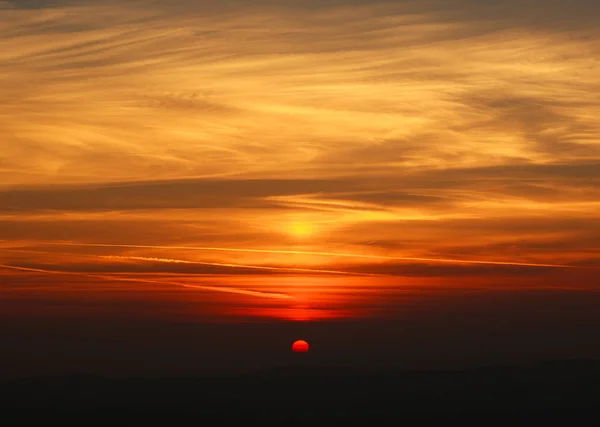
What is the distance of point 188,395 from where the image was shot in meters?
182

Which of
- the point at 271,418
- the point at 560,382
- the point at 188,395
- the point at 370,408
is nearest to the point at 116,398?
the point at 188,395

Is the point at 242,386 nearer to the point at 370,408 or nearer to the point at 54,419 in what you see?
the point at 370,408

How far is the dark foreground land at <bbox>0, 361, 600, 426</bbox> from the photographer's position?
16743cm

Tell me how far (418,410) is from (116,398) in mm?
54007

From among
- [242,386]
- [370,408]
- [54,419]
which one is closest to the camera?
[54,419]

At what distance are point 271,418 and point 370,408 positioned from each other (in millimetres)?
18240

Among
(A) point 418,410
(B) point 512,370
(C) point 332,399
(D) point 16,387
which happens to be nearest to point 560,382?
(B) point 512,370

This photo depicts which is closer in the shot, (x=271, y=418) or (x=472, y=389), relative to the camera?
(x=271, y=418)

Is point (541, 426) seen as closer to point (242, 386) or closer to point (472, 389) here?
point (472, 389)

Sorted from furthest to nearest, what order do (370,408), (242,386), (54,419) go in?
(242,386) → (370,408) → (54,419)

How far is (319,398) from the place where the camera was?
7052 inches

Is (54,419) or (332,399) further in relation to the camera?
(332,399)

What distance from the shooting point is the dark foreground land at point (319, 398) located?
167 metres

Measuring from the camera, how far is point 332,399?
17962cm
